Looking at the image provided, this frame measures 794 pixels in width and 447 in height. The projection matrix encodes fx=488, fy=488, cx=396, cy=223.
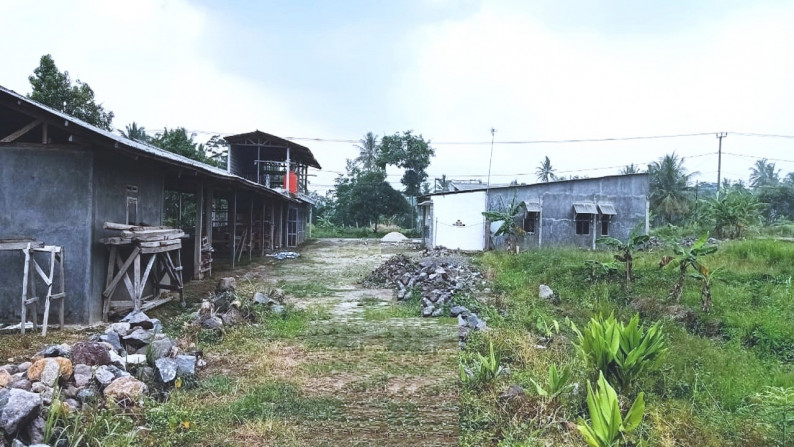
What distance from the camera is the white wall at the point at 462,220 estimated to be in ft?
72.3

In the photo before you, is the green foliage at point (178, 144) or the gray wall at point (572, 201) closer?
the gray wall at point (572, 201)

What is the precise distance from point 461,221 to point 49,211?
55.0ft

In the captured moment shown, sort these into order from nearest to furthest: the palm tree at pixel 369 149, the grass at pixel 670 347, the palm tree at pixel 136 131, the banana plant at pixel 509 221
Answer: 1. the grass at pixel 670 347
2. the banana plant at pixel 509 221
3. the palm tree at pixel 136 131
4. the palm tree at pixel 369 149

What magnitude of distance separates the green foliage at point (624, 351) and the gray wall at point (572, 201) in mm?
16593

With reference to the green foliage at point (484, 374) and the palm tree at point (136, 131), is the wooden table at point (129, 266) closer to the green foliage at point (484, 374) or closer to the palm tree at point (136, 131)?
the green foliage at point (484, 374)

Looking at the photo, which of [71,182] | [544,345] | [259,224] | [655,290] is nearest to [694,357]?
[544,345]

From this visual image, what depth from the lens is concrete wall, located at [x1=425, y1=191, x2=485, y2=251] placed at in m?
22.1

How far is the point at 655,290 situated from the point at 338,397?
7475 mm

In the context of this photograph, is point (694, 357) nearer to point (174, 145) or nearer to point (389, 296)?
point (389, 296)

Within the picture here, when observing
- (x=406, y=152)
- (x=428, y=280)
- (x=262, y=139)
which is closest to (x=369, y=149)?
(x=406, y=152)

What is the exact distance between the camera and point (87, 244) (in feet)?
25.4

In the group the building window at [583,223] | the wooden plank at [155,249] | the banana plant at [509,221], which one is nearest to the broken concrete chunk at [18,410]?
the wooden plank at [155,249]

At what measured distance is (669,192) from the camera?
39375 millimetres

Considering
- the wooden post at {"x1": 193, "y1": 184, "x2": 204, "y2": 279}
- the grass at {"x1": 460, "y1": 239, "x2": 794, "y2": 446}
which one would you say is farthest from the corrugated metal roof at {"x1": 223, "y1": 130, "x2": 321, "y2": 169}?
the grass at {"x1": 460, "y1": 239, "x2": 794, "y2": 446}
